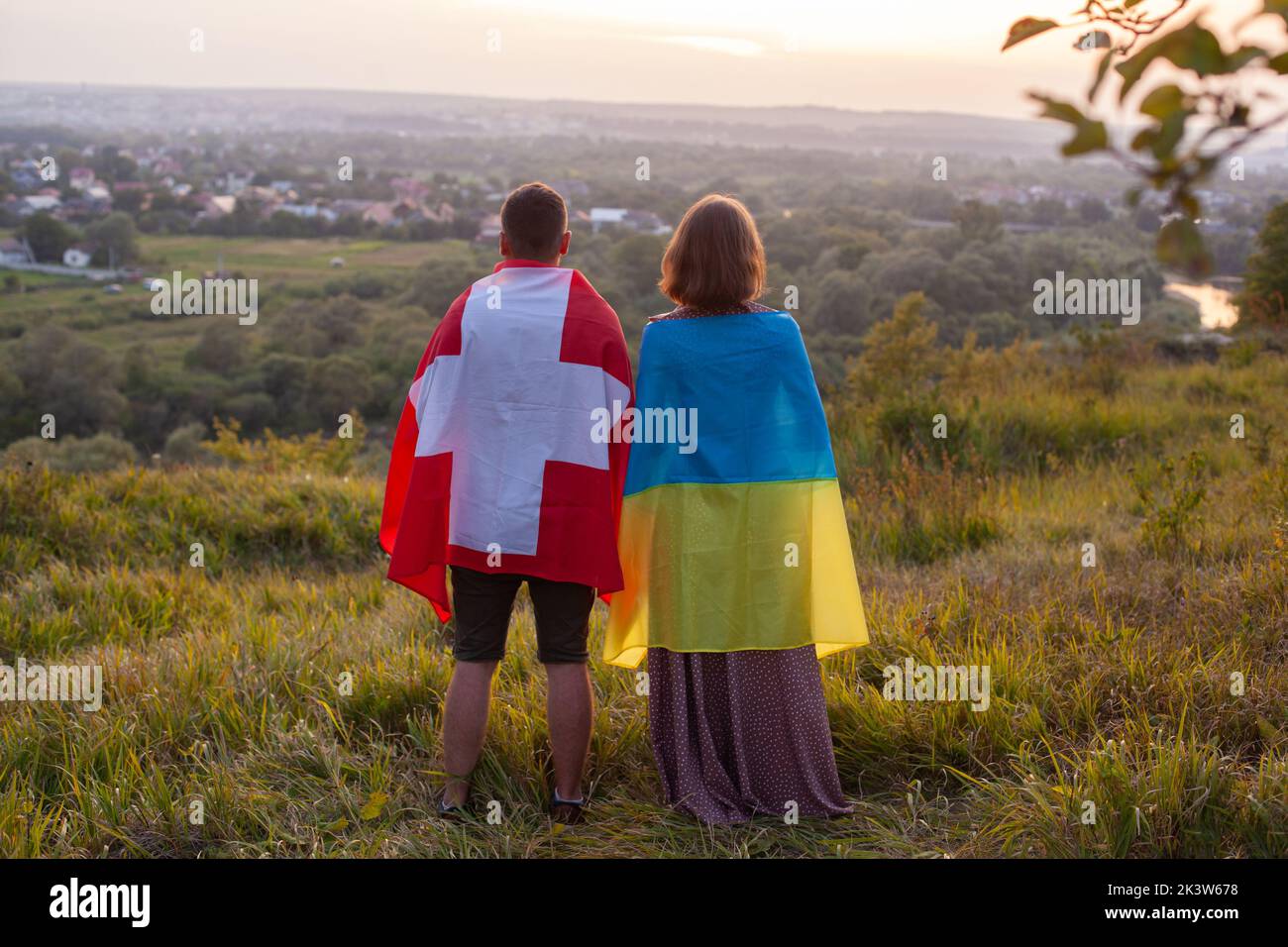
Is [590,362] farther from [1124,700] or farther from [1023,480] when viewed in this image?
[1023,480]

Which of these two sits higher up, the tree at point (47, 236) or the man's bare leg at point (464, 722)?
the tree at point (47, 236)

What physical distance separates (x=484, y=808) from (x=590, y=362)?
128cm

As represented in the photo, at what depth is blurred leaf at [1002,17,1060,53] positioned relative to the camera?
982mm

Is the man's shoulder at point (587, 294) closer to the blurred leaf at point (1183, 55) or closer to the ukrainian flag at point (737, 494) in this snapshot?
the ukrainian flag at point (737, 494)

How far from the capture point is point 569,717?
115 inches

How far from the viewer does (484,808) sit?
3.00 m

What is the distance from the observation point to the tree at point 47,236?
2104 inches

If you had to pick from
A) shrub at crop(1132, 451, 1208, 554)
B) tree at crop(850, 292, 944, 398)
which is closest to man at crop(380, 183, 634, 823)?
shrub at crop(1132, 451, 1208, 554)

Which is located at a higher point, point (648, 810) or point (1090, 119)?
point (1090, 119)

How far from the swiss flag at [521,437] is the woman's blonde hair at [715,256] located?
25 centimetres

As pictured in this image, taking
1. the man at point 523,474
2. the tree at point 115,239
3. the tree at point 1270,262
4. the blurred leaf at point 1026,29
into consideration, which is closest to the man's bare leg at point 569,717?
the man at point 523,474

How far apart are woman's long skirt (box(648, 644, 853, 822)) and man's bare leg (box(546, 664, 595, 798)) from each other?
0.84 ft

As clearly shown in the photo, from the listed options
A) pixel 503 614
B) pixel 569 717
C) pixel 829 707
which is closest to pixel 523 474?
pixel 503 614
